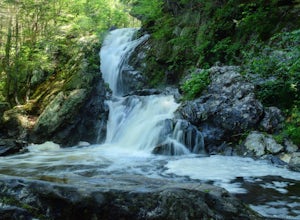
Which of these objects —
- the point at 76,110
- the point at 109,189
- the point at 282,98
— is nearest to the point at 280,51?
the point at 282,98

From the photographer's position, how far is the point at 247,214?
3.31m

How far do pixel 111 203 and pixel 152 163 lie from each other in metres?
5.77

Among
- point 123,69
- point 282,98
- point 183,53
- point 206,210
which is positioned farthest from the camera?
point 123,69

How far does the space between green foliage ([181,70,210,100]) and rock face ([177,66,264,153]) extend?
28 cm

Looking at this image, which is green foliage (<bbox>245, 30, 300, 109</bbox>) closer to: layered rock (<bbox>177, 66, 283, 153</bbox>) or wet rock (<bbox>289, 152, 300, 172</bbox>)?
layered rock (<bbox>177, 66, 283, 153</bbox>)

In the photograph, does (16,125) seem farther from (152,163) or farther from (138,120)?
(152,163)

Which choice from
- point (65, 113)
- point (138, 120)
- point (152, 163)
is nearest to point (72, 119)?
point (65, 113)

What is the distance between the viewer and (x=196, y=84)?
1167 centimetres

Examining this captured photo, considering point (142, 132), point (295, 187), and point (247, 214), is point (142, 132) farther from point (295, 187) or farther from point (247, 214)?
point (247, 214)

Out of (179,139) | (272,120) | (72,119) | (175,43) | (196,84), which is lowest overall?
(179,139)

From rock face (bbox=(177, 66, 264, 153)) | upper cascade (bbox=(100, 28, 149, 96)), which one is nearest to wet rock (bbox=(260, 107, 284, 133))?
rock face (bbox=(177, 66, 264, 153))

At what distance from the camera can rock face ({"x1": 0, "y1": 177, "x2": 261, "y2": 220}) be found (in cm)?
284

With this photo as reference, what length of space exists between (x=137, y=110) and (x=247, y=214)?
1034 cm

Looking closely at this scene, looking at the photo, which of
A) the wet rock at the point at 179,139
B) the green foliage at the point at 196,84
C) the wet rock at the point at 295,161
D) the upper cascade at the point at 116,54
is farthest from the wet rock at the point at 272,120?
the upper cascade at the point at 116,54
